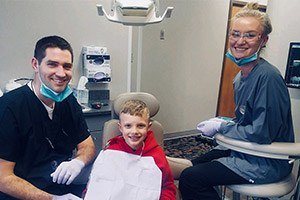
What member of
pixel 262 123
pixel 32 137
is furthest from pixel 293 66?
pixel 32 137

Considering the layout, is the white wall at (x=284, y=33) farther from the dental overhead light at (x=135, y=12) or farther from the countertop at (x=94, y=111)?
the countertop at (x=94, y=111)

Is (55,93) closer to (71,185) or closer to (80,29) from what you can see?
(71,185)

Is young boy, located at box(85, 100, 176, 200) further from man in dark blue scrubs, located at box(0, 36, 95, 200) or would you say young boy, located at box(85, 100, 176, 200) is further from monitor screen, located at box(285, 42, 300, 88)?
monitor screen, located at box(285, 42, 300, 88)

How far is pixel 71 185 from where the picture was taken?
4.48 ft

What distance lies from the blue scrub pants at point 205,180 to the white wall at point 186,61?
75.4 inches

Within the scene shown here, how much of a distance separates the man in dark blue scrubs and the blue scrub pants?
1.75ft

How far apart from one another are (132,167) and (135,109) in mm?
282

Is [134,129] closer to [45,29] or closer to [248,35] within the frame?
[248,35]

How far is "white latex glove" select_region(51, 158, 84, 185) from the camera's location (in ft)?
3.95

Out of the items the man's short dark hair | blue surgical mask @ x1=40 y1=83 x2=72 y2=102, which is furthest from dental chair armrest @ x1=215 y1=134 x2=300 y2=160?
the man's short dark hair

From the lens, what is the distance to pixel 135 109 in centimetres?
134

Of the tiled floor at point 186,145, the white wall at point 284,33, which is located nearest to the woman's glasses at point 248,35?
the white wall at point 284,33

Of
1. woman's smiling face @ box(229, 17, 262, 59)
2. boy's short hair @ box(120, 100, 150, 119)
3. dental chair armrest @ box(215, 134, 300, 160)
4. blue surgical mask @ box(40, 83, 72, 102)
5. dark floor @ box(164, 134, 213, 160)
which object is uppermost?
woman's smiling face @ box(229, 17, 262, 59)

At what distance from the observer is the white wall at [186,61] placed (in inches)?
125
